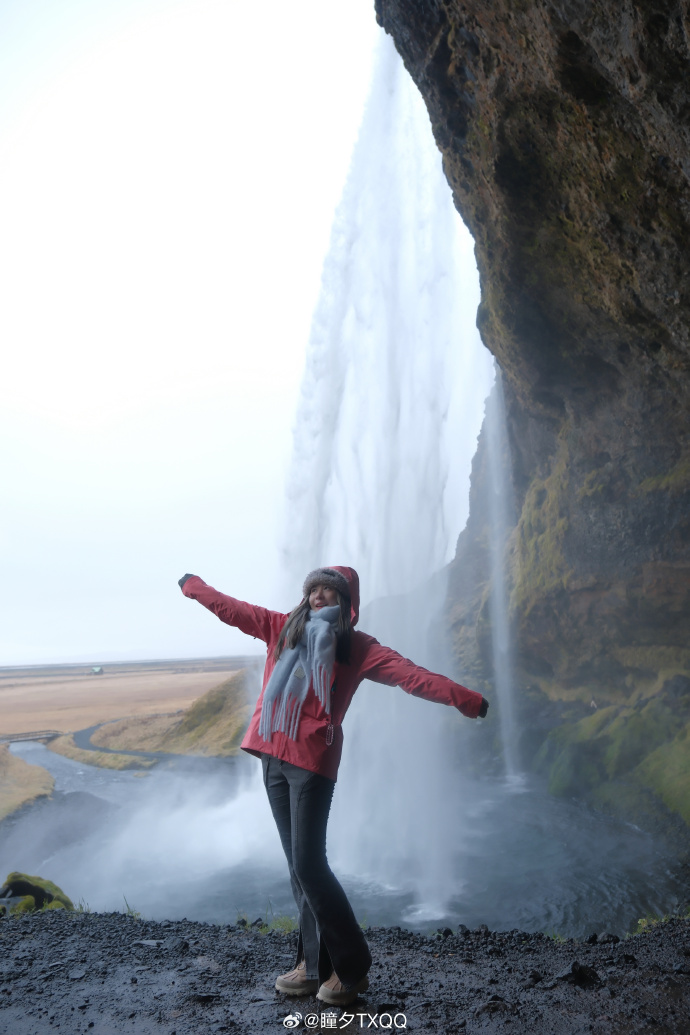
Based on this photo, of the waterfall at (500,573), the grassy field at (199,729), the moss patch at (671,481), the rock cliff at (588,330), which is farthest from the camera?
the grassy field at (199,729)

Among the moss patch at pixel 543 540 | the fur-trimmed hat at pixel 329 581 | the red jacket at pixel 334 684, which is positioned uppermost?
the moss patch at pixel 543 540

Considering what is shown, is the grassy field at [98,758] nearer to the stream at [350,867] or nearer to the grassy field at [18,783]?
the grassy field at [18,783]

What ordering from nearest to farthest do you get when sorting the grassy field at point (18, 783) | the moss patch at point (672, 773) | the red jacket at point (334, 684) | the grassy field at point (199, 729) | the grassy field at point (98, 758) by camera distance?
the red jacket at point (334, 684), the moss patch at point (672, 773), the grassy field at point (18, 783), the grassy field at point (98, 758), the grassy field at point (199, 729)

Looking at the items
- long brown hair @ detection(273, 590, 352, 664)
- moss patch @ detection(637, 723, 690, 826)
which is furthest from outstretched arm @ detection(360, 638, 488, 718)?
moss patch @ detection(637, 723, 690, 826)

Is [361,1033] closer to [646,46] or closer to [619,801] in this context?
[646,46]

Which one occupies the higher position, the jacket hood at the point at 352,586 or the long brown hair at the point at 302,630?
the jacket hood at the point at 352,586

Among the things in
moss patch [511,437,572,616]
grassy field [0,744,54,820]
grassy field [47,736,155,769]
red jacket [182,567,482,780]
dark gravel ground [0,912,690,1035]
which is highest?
moss patch [511,437,572,616]

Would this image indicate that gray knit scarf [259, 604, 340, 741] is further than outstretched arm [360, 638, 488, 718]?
Yes

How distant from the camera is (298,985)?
3.57 meters

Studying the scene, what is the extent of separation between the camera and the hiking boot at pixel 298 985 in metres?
3.57

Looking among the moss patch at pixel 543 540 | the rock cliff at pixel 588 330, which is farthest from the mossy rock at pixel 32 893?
the moss patch at pixel 543 540

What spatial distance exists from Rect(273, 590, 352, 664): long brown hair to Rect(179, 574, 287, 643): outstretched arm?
0.14m

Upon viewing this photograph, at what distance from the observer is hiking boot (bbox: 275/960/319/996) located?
11.7ft

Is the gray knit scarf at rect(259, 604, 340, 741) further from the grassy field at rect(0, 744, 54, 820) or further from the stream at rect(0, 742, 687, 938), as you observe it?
the grassy field at rect(0, 744, 54, 820)
